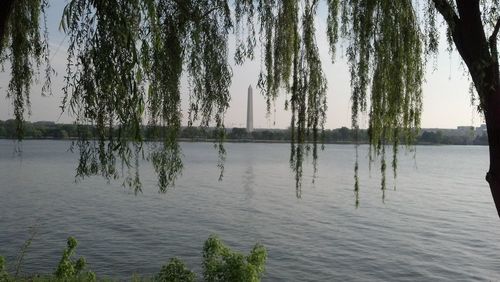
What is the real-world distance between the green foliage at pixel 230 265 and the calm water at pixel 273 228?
225cm

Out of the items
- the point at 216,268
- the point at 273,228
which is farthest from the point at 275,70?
the point at 273,228

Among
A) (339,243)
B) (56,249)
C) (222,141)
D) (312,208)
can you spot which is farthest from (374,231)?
(222,141)

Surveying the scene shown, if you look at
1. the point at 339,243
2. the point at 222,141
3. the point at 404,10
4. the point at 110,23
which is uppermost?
the point at 404,10

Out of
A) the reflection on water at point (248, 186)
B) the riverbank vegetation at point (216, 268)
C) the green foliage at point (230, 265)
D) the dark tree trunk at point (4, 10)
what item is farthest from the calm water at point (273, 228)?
the dark tree trunk at point (4, 10)

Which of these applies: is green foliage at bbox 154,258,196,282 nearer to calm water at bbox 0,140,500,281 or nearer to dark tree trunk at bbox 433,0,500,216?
calm water at bbox 0,140,500,281

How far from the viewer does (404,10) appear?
16.8ft

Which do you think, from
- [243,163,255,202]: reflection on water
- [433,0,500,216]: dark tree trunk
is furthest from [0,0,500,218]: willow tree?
[243,163,255,202]: reflection on water

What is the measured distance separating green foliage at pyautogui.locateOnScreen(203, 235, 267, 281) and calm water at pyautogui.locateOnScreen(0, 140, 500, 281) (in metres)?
2.25

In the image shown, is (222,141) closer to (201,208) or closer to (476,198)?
(201,208)

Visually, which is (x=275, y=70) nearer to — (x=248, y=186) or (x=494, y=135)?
(x=494, y=135)

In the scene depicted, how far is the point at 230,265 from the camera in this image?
26.5ft

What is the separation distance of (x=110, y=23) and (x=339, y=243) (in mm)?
15461

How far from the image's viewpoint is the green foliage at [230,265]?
791cm

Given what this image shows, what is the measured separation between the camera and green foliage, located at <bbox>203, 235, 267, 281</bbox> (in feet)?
26.0
